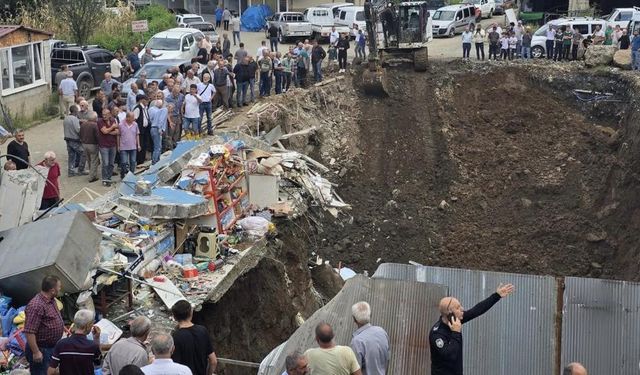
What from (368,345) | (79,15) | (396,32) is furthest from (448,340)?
(79,15)

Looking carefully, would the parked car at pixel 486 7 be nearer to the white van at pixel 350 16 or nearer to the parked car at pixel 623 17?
the white van at pixel 350 16

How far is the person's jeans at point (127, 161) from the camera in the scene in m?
17.9

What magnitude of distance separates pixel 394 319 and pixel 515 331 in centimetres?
130

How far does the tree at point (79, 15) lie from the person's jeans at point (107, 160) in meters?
16.8

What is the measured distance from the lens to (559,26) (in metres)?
33.1

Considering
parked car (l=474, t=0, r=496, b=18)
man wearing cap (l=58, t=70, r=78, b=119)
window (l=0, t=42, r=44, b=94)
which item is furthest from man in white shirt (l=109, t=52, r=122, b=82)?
parked car (l=474, t=0, r=496, b=18)

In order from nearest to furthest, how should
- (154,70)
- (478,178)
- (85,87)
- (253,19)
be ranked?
(478,178) → (154,70) → (85,87) → (253,19)

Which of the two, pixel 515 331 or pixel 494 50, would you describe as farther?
pixel 494 50

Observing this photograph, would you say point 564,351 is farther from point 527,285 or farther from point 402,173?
point 402,173

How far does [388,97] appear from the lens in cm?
2781

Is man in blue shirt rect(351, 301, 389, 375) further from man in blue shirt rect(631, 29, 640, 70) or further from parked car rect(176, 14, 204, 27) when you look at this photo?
parked car rect(176, 14, 204, 27)

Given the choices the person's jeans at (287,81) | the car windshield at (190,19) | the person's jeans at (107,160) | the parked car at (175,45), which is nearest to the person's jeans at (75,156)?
the person's jeans at (107,160)

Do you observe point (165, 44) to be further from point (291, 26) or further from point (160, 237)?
point (160, 237)

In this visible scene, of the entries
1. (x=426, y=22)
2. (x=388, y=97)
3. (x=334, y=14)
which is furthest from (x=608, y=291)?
(x=334, y=14)
